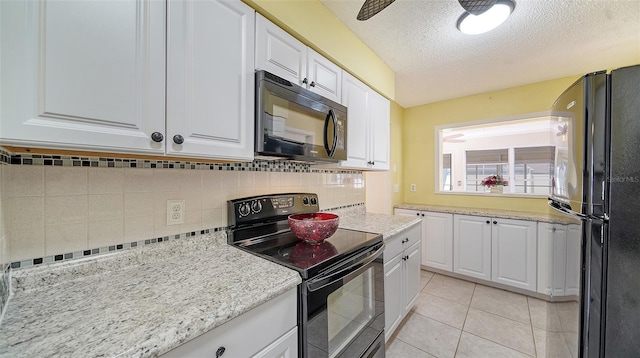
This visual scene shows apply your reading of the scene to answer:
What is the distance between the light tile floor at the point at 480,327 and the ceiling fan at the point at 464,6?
1484mm

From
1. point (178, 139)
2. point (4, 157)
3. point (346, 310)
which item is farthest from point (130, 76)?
point (346, 310)

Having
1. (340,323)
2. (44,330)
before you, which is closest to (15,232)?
(44,330)

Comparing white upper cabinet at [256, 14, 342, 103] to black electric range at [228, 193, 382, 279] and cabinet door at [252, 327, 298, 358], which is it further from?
cabinet door at [252, 327, 298, 358]

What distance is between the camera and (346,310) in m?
1.20

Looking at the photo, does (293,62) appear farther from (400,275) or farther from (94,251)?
(400,275)

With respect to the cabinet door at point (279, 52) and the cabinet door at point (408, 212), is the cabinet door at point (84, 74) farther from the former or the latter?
the cabinet door at point (408, 212)

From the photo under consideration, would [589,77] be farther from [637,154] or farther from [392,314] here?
[392,314]

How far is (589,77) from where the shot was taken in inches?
35.4

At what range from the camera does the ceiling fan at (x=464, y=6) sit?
3.65ft

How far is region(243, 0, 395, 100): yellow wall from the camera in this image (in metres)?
1.22

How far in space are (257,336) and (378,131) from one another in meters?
1.84

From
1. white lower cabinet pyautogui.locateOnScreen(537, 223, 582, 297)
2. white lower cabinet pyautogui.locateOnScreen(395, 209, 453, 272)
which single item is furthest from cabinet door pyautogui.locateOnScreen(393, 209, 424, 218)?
white lower cabinet pyautogui.locateOnScreen(537, 223, 582, 297)

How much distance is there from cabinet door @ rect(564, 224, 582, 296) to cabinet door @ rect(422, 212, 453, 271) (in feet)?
6.08

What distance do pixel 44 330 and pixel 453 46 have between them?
273 centimetres
